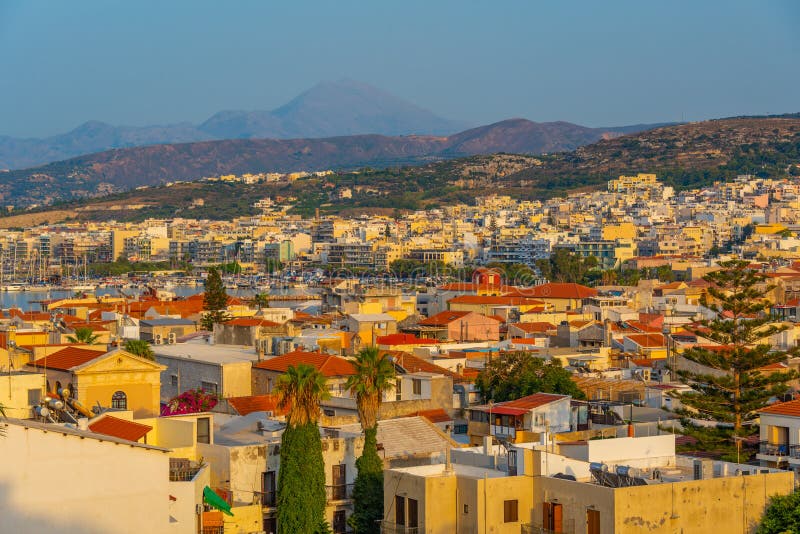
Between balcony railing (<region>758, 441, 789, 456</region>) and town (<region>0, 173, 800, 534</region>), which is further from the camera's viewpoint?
balcony railing (<region>758, 441, 789, 456</region>)

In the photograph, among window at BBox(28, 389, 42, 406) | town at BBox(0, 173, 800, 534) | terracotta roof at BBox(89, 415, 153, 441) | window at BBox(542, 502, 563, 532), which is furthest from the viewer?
window at BBox(28, 389, 42, 406)

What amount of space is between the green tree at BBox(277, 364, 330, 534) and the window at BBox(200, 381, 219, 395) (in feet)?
36.3

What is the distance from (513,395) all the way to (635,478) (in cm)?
1299

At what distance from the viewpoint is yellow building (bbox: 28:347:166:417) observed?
2394cm

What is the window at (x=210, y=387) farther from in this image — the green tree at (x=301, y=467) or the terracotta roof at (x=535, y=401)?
the green tree at (x=301, y=467)

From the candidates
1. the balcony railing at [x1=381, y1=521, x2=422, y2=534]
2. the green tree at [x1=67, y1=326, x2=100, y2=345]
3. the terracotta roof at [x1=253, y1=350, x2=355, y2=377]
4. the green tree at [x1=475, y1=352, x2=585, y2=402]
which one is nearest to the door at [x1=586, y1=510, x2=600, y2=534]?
the balcony railing at [x1=381, y1=521, x2=422, y2=534]

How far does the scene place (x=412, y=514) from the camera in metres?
16.5

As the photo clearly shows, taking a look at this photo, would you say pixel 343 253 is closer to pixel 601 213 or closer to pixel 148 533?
pixel 601 213

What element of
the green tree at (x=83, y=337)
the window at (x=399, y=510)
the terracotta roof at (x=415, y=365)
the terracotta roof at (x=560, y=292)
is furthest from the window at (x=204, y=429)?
the terracotta roof at (x=560, y=292)

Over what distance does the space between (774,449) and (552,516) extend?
251 inches

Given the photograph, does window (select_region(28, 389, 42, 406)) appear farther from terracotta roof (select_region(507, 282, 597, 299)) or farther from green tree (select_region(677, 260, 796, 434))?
terracotta roof (select_region(507, 282, 597, 299))

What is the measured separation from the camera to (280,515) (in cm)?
1847

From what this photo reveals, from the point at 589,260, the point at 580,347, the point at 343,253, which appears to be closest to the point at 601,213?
the point at 343,253

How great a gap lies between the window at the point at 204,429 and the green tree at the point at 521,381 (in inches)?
390
